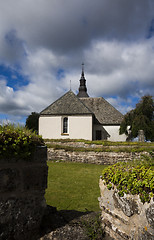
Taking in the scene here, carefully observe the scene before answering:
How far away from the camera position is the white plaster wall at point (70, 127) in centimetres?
2509

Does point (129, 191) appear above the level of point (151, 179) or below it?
below

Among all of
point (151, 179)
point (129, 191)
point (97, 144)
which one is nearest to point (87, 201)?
point (129, 191)

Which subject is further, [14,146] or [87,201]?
[87,201]

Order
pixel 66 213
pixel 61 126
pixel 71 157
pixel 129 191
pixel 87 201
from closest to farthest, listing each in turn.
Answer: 1. pixel 129 191
2. pixel 66 213
3. pixel 87 201
4. pixel 71 157
5. pixel 61 126

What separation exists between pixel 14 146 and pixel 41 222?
148 cm

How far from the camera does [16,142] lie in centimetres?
250

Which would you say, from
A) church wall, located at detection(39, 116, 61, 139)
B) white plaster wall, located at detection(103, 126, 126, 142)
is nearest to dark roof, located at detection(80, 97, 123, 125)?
white plaster wall, located at detection(103, 126, 126, 142)

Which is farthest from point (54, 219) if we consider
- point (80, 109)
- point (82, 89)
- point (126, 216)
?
point (82, 89)

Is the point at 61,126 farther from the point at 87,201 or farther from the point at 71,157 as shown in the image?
the point at 87,201

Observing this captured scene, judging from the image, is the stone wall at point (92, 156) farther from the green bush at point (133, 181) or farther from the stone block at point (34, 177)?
the stone block at point (34, 177)

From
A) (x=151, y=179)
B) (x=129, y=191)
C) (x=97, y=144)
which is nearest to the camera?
(x=151, y=179)

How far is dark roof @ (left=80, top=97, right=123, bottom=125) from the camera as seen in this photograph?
1072 inches

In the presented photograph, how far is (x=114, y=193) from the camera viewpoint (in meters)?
2.69

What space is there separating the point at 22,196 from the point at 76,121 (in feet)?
75.4
